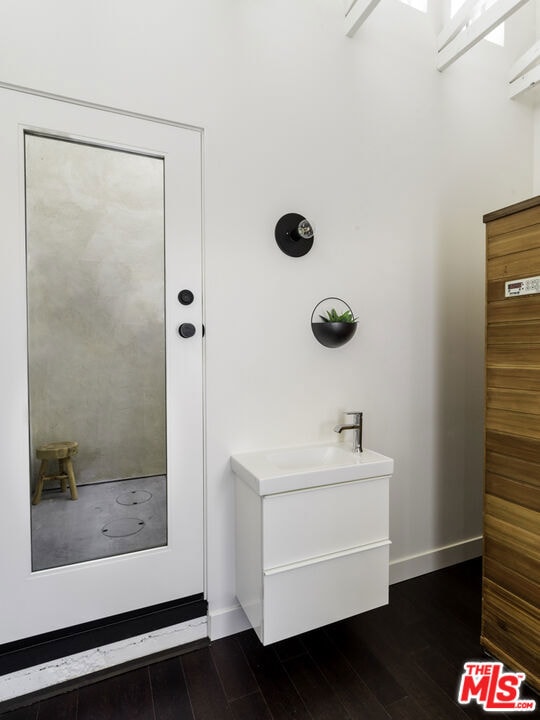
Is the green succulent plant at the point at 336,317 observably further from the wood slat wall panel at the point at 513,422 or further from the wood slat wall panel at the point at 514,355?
the wood slat wall panel at the point at 513,422

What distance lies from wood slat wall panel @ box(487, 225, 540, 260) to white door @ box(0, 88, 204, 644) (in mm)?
1172

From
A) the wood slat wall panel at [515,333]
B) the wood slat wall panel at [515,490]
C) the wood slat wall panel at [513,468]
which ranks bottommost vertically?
the wood slat wall panel at [515,490]

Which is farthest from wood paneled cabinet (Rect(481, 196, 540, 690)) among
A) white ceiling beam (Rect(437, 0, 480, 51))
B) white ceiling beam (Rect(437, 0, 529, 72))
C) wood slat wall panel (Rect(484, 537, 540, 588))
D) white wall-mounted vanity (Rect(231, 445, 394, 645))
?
white ceiling beam (Rect(437, 0, 480, 51))

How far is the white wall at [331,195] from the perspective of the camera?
61.7 inches

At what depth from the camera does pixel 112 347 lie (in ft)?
5.16

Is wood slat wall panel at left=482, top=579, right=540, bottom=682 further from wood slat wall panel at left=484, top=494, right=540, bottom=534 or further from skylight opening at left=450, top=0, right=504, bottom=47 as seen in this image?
skylight opening at left=450, top=0, right=504, bottom=47

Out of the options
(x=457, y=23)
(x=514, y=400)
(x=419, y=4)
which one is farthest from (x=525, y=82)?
(x=514, y=400)

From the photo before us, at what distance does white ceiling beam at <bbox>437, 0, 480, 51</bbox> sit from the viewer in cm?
196

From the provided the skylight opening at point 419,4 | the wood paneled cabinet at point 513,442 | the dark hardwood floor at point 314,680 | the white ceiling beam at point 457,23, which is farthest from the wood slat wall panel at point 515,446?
the skylight opening at point 419,4

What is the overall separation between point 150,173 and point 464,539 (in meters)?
2.56

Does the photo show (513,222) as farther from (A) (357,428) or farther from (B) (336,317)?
(A) (357,428)

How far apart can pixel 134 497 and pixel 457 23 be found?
9.11 ft

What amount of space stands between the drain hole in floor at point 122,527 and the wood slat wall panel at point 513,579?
140 cm

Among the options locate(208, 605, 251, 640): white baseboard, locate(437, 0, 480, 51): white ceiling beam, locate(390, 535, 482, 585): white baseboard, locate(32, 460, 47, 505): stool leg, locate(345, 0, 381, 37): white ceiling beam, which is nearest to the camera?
locate(32, 460, 47, 505): stool leg
